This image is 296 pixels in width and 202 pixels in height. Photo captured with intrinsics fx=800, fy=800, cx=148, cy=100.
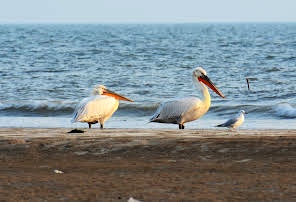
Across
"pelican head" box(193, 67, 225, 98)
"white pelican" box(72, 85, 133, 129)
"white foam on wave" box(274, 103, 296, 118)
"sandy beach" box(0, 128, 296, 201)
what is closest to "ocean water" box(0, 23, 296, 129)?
"white foam on wave" box(274, 103, 296, 118)

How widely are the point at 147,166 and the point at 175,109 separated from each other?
183 inches

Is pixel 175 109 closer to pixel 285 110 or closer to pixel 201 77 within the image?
pixel 201 77

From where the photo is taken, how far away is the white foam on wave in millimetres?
13476

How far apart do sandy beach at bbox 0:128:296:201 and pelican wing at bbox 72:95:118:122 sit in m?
2.60

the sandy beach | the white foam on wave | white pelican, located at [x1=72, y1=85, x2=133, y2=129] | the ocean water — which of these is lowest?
the ocean water

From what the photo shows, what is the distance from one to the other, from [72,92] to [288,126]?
7.66m

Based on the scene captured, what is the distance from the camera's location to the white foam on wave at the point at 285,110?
1348 cm

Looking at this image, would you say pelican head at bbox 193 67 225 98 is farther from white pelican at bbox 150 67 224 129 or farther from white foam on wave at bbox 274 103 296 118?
white foam on wave at bbox 274 103 296 118

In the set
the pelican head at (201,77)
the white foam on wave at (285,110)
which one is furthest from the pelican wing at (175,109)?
the white foam on wave at (285,110)

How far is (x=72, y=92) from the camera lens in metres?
18.6

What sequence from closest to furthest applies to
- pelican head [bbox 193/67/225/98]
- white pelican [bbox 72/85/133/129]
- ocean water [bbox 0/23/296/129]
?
white pelican [bbox 72/85/133/129] < pelican head [bbox 193/67/225/98] < ocean water [bbox 0/23/296/129]

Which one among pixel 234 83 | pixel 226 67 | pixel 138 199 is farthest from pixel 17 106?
pixel 226 67

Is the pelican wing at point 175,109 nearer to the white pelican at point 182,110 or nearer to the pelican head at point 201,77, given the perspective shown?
the white pelican at point 182,110

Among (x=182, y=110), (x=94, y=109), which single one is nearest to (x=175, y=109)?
(x=182, y=110)
